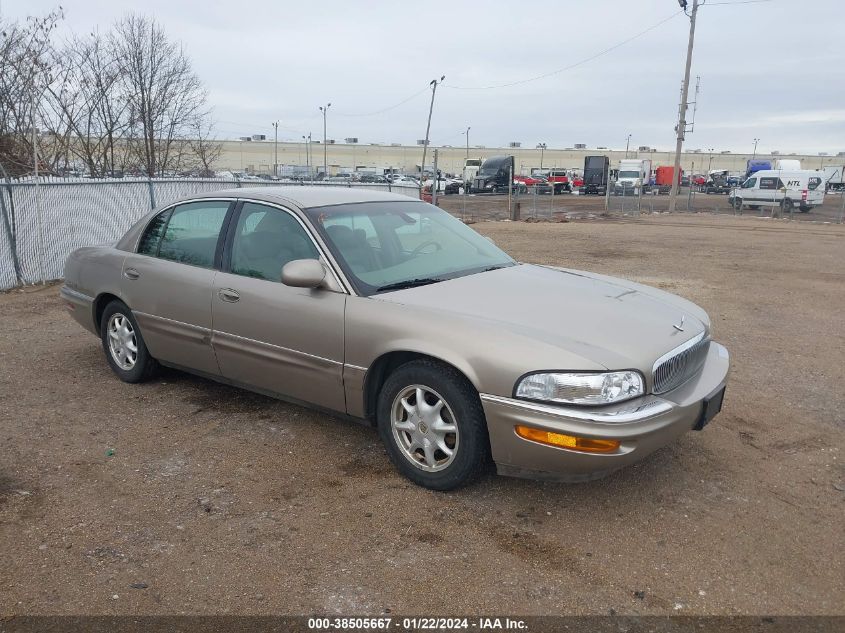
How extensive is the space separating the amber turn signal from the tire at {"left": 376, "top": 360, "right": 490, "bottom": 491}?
29 cm

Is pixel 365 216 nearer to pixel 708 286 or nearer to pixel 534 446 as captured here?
pixel 534 446

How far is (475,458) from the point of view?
322 centimetres

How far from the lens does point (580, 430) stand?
293 centimetres

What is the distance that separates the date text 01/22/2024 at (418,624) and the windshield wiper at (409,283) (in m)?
1.74

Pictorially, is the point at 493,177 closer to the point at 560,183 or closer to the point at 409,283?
the point at 560,183

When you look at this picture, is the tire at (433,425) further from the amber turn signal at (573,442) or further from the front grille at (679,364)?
the front grille at (679,364)

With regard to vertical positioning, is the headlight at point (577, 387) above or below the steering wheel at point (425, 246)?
below

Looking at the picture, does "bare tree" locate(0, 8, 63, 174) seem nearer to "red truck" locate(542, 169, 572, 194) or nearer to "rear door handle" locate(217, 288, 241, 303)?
"rear door handle" locate(217, 288, 241, 303)

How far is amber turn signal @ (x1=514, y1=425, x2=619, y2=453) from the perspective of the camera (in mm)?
2943

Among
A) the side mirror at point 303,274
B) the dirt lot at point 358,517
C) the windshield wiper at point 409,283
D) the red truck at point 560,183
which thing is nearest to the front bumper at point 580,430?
the dirt lot at point 358,517

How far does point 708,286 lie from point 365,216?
7317mm

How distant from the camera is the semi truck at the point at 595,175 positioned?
166 ft

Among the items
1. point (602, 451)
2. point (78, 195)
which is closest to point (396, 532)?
point (602, 451)

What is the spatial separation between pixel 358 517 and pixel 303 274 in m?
1.31
